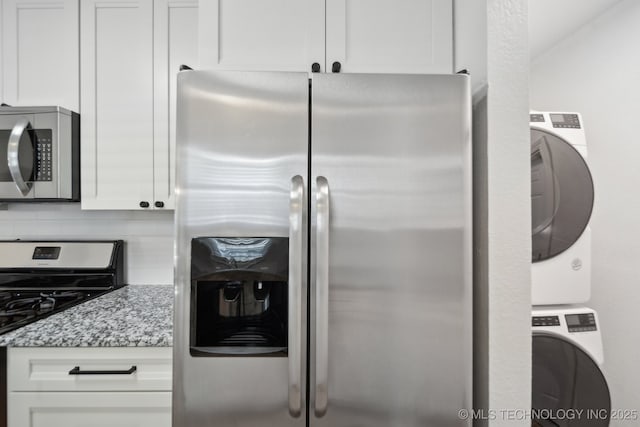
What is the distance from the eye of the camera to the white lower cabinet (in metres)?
1.20

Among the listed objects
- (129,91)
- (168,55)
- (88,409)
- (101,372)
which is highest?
(168,55)

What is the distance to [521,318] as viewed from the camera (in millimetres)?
1069

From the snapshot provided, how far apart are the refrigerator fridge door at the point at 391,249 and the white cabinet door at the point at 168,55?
958 millimetres

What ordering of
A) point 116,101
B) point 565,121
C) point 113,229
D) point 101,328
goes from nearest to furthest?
1. point 101,328
2. point 116,101
3. point 565,121
4. point 113,229

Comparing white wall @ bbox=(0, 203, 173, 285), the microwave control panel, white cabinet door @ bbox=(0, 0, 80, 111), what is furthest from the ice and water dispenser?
white cabinet door @ bbox=(0, 0, 80, 111)

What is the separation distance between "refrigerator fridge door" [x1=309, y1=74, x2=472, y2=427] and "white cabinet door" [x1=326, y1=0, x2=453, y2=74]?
9.7 inches

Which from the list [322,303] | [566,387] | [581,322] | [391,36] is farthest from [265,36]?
[566,387]

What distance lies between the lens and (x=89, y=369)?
1.22m

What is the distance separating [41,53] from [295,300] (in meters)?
1.80

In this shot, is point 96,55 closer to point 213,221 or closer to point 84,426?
point 213,221

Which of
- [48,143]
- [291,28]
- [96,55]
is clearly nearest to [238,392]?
[291,28]

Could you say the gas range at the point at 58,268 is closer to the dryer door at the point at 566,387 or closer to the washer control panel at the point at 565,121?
the dryer door at the point at 566,387

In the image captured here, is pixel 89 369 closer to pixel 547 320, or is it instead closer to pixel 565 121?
pixel 547 320

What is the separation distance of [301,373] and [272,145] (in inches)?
27.5
